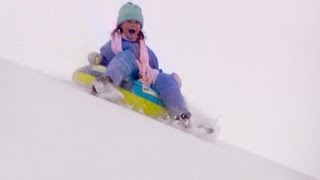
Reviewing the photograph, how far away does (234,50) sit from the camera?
186 cm

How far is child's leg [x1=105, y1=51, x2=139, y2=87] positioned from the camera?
1171mm

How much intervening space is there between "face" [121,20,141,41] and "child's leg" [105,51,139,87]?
157 millimetres

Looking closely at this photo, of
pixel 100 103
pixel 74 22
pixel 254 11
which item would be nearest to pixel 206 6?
pixel 254 11

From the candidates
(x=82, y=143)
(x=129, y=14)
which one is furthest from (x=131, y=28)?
(x=82, y=143)

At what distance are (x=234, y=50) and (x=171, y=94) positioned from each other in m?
0.70

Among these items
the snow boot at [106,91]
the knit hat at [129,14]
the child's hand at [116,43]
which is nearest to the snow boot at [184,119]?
the snow boot at [106,91]

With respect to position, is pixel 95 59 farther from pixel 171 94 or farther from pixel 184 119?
pixel 184 119

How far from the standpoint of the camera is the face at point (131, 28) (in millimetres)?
1435

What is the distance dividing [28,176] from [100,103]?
39 cm

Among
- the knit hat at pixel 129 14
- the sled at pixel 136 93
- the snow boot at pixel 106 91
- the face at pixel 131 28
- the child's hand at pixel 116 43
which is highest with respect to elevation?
the knit hat at pixel 129 14

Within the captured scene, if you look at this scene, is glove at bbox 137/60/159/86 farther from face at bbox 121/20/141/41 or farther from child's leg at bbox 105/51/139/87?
face at bbox 121/20/141/41

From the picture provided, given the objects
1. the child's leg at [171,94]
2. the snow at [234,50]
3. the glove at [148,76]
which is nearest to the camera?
the child's leg at [171,94]

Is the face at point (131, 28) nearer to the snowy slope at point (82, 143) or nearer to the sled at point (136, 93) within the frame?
the sled at point (136, 93)

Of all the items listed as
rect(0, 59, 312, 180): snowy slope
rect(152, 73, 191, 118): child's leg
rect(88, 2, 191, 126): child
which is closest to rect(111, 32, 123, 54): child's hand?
rect(88, 2, 191, 126): child
